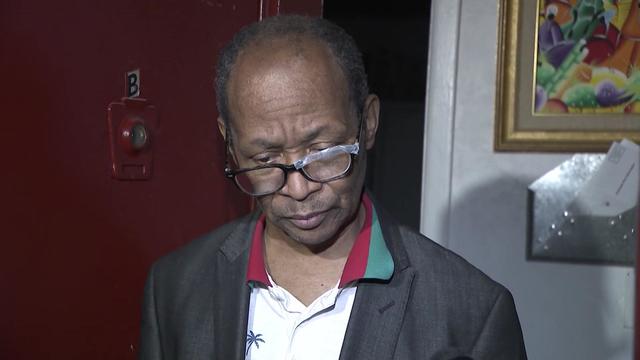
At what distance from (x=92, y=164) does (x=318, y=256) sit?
0.60 meters

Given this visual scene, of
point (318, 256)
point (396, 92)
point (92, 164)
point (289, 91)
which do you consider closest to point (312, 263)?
point (318, 256)

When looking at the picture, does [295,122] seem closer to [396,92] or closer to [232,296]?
[232,296]

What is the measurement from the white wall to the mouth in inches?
54.6

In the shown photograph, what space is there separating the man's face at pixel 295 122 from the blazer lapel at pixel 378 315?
132 millimetres

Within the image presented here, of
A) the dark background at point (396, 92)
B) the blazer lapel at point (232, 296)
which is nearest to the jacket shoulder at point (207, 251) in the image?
the blazer lapel at point (232, 296)

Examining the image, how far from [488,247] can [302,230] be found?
1.42 m

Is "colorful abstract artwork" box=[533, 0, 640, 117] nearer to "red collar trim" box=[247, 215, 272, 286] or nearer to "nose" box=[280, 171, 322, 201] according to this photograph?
"red collar trim" box=[247, 215, 272, 286]

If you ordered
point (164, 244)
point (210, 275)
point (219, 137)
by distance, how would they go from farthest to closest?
point (219, 137) < point (164, 244) < point (210, 275)

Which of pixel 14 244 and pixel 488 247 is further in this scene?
pixel 488 247

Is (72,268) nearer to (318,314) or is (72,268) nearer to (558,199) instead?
(318,314)

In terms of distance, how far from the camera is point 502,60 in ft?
8.49

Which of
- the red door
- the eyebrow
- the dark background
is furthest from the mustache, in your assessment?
the dark background

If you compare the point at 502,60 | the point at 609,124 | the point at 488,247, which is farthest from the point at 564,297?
the point at 502,60

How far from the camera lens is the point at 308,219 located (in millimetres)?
1355
